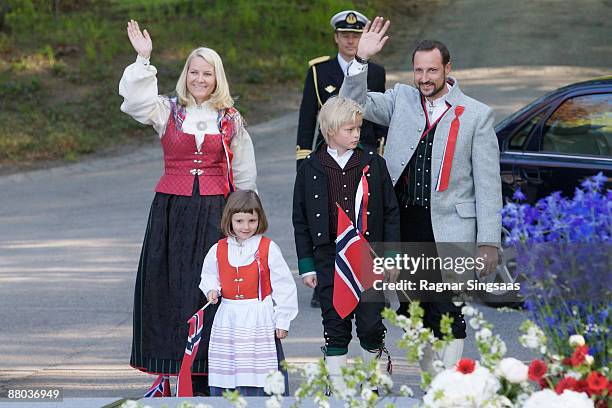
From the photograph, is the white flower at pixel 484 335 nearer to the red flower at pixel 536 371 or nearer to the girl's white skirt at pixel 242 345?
the red flower at pixel 536 371

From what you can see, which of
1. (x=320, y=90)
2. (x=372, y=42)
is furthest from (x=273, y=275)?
(x=320, y=90)

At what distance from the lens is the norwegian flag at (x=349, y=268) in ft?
17.7

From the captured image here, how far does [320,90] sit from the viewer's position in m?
7.73

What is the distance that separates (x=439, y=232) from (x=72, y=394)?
2.17m

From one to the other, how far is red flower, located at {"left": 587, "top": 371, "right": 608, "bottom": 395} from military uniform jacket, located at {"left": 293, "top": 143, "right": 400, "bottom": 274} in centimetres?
272

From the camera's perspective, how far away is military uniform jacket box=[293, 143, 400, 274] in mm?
5480

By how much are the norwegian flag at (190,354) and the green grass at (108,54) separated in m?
10.3

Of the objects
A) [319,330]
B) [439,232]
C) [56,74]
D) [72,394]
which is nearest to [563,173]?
[319,330]

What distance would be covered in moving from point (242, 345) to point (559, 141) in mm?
3263

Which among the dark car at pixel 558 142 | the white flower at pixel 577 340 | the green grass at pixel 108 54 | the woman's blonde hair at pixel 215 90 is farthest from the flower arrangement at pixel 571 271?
the green grass at pixel 108 54

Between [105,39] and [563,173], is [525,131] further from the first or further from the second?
[105,39]

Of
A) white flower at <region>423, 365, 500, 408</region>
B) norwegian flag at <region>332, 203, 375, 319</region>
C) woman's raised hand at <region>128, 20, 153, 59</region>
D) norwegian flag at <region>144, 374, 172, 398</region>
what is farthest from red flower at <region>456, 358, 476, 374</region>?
woman's raised hand at <region>128, 20, 153, 59</region>

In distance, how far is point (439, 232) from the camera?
5523mm

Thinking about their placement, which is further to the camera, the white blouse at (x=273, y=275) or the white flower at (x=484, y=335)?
the white blouse at (x=273, y=275)
